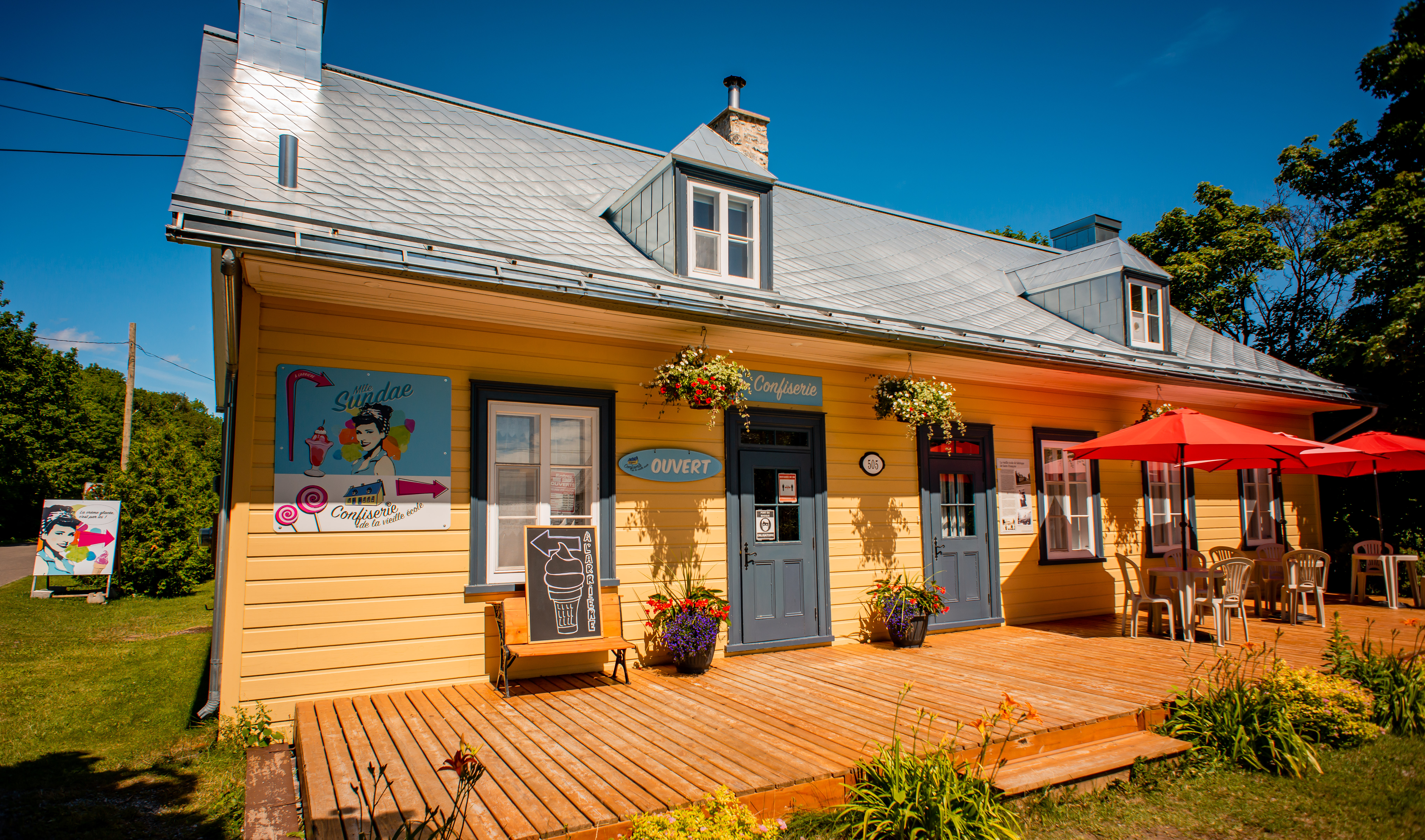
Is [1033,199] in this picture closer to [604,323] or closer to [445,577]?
[604,323]

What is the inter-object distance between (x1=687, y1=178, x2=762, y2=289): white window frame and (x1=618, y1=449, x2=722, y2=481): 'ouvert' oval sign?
1.69 m

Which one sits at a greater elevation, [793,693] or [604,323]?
[604,323]

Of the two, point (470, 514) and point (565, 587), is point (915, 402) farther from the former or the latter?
point (470, 514)

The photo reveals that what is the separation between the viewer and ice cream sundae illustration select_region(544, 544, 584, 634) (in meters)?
5.45

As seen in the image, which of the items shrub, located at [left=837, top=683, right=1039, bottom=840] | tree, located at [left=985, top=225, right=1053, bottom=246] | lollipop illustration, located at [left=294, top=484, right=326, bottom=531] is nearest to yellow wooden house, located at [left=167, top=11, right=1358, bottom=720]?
lollipop illustration, located at [left=294, top=484, right=326, bottom=531]

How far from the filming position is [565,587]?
216 inches

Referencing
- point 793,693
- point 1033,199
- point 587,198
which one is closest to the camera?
point 793,693

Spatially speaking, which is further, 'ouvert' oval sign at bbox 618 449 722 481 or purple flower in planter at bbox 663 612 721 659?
'ouvert' oval sign at bbox 618 449 722 481

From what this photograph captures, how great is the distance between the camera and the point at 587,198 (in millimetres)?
8070

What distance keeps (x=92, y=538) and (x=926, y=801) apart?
1465 centimetres

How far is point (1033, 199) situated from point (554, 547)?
646 inches

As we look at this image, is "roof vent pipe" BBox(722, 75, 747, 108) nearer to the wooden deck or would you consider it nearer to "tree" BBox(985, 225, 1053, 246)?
the wooden deck

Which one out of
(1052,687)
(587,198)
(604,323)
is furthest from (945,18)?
(1052,687)

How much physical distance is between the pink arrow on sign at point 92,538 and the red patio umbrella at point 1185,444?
1494cm
